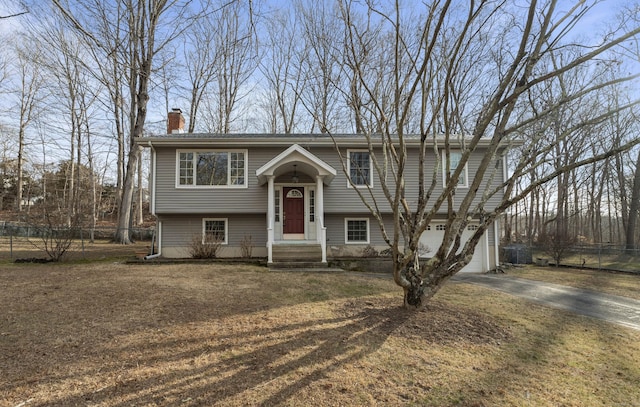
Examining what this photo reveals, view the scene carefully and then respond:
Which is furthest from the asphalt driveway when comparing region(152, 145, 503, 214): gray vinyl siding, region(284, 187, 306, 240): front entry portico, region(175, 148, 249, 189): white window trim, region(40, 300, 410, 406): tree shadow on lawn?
region(175, 148, 249, 189): white window trim

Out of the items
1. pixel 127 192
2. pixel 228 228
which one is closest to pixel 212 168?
pixel 228 228

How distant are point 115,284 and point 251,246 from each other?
6.12 metres

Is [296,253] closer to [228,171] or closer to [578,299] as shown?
[228,171]

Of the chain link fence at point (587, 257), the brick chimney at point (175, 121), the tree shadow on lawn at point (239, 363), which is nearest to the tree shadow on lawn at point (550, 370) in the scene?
the tree shadow on lawn at point (239, 363)

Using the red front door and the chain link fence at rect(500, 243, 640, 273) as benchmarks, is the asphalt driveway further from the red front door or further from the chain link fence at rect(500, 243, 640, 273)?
the red front door

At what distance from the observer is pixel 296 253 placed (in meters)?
11.9

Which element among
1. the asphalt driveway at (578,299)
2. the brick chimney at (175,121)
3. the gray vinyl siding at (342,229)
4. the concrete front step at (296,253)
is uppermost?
the brick chimney at (175,121)

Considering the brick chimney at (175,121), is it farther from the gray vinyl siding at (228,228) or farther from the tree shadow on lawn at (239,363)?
the tree shadow on lawn at (239,363)

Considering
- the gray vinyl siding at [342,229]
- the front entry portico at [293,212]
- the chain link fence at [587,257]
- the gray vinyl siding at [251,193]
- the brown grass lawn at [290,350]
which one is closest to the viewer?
the brown grass lawn at [290,350]

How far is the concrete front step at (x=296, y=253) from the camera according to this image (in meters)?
11.7

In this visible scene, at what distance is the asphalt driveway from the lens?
738 cm

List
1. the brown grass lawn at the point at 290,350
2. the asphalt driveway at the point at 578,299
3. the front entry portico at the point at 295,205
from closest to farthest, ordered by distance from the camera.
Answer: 1. the brown grass lawn at the point at 290,350
2. the asphalt driveway at the point at 578,299
3. the front entry portico at the point at 295,205

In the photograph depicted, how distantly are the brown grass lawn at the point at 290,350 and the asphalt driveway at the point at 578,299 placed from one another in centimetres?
97

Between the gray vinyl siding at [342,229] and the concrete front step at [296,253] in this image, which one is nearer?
the concrete front step at [296,253]
